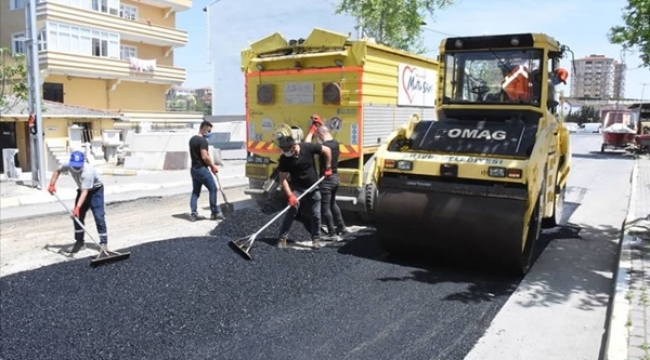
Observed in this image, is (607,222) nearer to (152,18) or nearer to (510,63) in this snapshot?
(510,63)

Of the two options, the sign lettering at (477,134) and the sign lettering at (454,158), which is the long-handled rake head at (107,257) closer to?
the sign lettering at (454,158)

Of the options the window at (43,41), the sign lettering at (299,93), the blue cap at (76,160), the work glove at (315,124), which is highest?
the window at (43,41)

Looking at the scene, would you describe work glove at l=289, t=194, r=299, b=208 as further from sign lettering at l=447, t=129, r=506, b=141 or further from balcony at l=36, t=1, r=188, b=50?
balcony at l=36, t=1, r=188, b=50

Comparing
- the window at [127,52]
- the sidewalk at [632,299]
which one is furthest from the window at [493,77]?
the window at [127,52]

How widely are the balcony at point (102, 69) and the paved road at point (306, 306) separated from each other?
27715 mm

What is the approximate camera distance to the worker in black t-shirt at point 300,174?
738 centimetres

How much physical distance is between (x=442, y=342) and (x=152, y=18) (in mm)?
38447

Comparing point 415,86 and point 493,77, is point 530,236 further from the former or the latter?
point 415,86

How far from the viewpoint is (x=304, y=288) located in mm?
5777

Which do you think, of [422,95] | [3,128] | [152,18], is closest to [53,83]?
[152,18]

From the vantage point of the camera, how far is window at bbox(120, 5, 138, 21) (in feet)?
118

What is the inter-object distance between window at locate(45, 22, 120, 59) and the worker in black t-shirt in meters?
27.8

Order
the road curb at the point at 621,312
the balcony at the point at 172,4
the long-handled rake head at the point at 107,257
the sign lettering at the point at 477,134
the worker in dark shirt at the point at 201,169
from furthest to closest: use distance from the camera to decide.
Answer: the balcony at the point at 172,4
the worker in dark shirt at the point at 201,169
the sign lettering at the point at 477,134
the long-handled rake head at the point at 107,257
the road curb at the point at 621,312

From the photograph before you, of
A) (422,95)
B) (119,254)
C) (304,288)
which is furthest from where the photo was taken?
(422,95)
